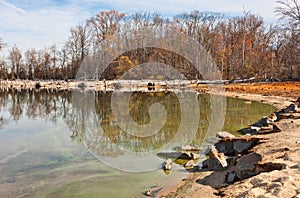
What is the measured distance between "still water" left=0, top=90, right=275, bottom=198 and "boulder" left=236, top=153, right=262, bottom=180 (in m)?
1.40

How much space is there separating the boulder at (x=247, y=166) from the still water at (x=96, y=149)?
4.60ft

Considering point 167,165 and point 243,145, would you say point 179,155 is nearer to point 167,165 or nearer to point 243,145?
point 167,165

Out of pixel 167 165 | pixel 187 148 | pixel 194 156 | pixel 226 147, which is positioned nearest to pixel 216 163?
pixel 167 165

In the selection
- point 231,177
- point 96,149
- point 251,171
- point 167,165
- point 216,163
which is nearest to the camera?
point 251,171

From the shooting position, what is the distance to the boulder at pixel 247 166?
545 cm

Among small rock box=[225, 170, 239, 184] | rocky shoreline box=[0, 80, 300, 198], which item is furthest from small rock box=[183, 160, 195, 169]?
small rock box=[225, 170, 239, 184]

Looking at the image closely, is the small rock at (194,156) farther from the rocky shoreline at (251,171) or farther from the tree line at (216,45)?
the tree line at (216,45)

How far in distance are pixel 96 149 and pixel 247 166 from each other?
4892 mm

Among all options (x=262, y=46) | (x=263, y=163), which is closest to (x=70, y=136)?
(x=263, y=163)

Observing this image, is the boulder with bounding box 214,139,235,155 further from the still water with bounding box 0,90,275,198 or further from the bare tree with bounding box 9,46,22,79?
the bare tree with bounding box 9,46,22,79

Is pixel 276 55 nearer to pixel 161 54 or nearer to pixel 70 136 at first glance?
pixel 161 54

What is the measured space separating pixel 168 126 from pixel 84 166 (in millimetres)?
5382

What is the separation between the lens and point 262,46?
163ft

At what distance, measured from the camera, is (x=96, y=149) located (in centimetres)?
917
